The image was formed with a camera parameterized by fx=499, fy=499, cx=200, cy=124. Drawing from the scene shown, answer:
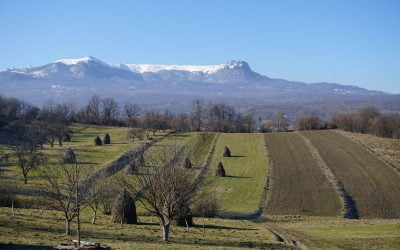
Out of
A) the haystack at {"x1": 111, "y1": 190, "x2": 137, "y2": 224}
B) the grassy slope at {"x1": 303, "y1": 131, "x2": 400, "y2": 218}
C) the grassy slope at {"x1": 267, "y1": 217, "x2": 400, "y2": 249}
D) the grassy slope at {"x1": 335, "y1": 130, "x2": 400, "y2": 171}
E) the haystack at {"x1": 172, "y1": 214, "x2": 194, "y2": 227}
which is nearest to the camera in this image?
the grassy slope at {"x1": 267, "y1": 217, "x2": 400, "y2": 249}

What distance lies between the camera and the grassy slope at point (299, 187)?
4758 cm

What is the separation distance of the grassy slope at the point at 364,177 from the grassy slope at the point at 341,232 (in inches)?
235

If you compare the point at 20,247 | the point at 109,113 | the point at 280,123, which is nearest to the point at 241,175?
the point at 20,247

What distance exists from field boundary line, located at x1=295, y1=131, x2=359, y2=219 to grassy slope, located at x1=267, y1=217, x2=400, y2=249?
135 inches

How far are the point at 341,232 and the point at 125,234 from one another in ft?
55.0

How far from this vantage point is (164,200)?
91.5 feet

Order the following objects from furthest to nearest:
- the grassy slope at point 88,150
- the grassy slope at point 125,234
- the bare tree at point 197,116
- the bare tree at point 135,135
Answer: the bare tree at point 197,116, the bare tree at point 135,135, the grassy slope at point 88,150, the grassy slope at point 125,234

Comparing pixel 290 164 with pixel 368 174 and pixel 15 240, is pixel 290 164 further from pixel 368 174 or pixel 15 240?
pixel 15 240

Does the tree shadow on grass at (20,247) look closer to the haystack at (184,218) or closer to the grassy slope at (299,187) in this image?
the haystack at (184,218)

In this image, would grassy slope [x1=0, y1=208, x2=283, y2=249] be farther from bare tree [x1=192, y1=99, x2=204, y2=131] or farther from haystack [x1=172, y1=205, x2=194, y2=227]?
bare tree [x1=192, y1=99, x2=204, y2=131]

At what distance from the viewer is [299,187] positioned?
56.8 metres

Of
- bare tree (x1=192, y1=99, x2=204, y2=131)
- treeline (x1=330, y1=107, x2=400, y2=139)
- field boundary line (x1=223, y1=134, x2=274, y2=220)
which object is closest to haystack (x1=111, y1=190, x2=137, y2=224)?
field boundary line (x1=223, y1=134, x2=274, y2=220)

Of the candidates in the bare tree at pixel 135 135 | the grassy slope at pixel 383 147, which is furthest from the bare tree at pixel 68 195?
the bare tree at pixel 135 135

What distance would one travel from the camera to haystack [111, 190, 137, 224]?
Result: 3338 cm
